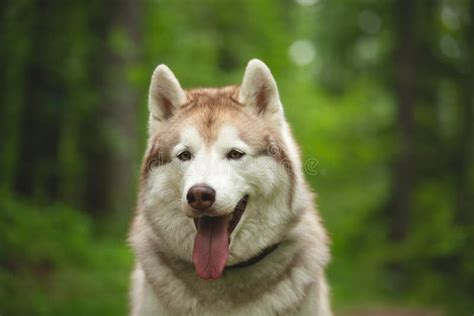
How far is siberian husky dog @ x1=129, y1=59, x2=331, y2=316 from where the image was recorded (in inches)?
150

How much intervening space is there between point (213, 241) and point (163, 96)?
1.10 meters

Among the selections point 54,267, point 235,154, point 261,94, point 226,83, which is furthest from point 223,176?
point 226,83

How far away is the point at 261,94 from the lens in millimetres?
4246

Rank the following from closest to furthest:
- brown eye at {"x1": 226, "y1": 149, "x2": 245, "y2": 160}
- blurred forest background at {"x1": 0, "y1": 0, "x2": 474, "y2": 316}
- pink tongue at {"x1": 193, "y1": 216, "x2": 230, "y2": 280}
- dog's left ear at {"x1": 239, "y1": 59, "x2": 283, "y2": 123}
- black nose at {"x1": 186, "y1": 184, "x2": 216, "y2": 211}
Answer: black nose at {"x1": 186, "y1": 184, "x2": 216, "y2": 211}
pink tongue at {"x1": 193, "y1": 216, "x2": 230, "y2": 280}
brown eye at {"x1": 226, "y1": 149, "x2": 245, "y2": 160}
dog's left ear at {"x1": 239, "y1": 59, "x2": 283, "y2": 123}
blurred forest background at {"x1": 0, "y1": 0, "x2": 474, "y2": 316}

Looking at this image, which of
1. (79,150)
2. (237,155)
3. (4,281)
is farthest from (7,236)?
(79,150)

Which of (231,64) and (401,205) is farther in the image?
(231,64)

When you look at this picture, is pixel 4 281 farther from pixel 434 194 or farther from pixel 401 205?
pixel 434 194

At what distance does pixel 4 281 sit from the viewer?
6.29 metres

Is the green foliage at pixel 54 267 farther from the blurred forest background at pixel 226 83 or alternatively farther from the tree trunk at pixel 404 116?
the tree trunk at pixel 404 116

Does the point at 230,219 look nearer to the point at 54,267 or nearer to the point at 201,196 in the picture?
the point at 201,196

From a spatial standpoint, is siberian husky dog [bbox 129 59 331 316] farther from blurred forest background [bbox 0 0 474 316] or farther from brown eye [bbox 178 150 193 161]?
blurred forest background [bbox 0 0 474 316]

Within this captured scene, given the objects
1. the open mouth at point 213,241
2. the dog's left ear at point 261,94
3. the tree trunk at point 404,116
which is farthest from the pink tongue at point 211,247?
the tree trunk at point 404,116

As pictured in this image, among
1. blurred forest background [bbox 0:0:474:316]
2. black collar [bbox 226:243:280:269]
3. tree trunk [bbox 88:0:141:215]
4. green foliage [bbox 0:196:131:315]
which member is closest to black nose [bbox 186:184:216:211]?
black collar [bbox 226:243:280:269]

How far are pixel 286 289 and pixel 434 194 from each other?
11.2 m
